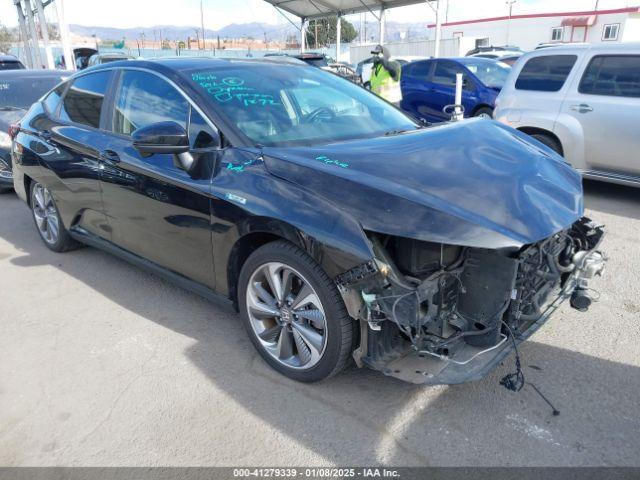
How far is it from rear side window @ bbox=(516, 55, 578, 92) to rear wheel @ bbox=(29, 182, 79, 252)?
223 inches

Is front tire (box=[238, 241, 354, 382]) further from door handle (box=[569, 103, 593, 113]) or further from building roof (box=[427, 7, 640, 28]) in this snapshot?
building roof (box=[427, 7, 640, 28])

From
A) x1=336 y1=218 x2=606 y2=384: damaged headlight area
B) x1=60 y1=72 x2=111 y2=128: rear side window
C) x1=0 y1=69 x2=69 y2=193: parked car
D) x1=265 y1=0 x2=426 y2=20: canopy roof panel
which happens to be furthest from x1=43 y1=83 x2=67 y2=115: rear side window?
x1=265 y1=0 x2=426 y2=20: canopy roof panel

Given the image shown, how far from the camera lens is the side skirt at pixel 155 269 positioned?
3250 mm

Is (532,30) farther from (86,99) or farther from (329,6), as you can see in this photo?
(86,99)

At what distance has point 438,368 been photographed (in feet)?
8.07

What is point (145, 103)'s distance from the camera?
3.57 m

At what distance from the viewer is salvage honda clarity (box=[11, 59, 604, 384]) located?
7.84 feet

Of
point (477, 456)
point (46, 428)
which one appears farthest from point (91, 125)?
point (477, 456)

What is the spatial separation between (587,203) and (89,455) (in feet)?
18.9

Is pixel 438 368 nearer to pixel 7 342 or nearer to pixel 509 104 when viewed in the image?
pixel 7 342

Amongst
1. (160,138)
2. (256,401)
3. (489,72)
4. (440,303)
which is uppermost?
(160,138)

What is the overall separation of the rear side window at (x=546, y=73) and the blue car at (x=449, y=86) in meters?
3.74

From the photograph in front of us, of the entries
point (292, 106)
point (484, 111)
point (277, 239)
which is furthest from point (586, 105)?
point (277, 239)

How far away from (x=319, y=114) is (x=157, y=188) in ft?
3.77
